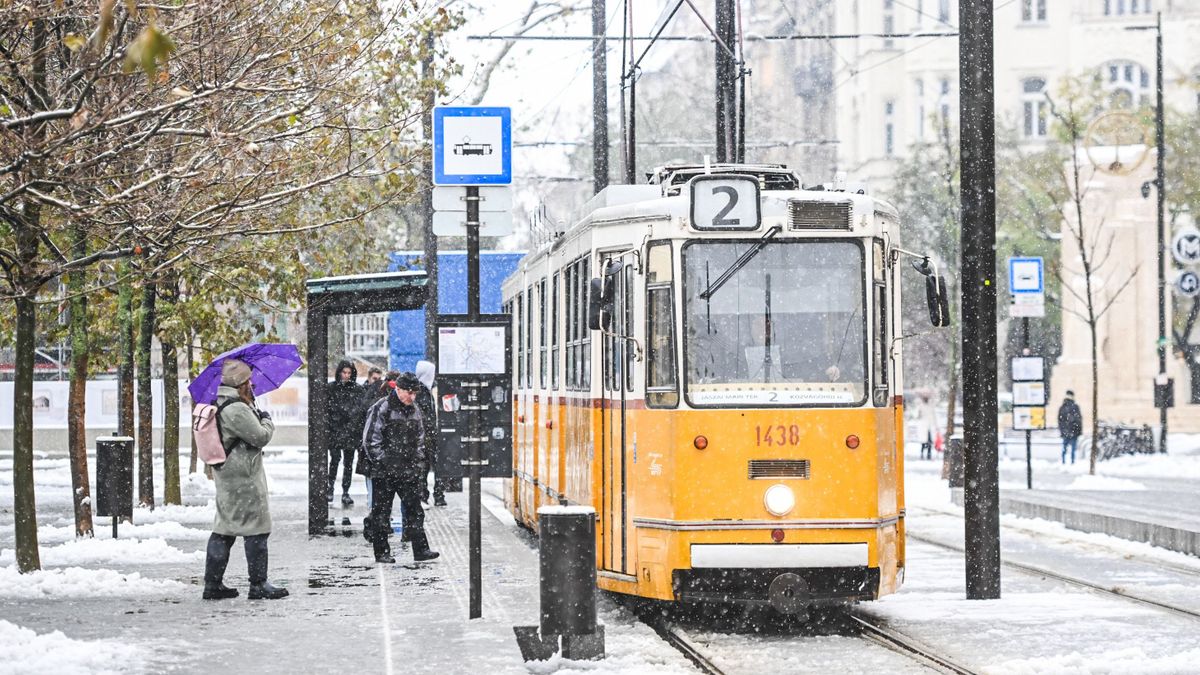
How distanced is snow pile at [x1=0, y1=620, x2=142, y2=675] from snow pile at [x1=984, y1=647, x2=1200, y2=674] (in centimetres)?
466

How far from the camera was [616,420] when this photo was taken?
12.2 m

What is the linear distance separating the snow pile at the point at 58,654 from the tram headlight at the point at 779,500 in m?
3.87

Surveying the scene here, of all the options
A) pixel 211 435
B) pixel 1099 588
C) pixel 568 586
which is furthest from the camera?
pixel 1099 588

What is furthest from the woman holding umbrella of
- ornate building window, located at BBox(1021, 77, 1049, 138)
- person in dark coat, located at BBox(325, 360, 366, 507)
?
ornate building window, located at BBox(1021, 77, 1049, 138)

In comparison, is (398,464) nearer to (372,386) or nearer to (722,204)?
(722,204)

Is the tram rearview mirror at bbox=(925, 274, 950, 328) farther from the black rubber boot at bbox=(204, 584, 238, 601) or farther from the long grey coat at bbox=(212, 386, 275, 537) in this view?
the black rubber boot at bbox=(204, 584, 238, 601)

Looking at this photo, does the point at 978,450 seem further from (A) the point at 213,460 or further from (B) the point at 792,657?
(A) the point at 213,460

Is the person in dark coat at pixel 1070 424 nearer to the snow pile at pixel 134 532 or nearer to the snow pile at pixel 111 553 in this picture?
the snow pile at pixel 134 532

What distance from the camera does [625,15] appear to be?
1817 centimetres

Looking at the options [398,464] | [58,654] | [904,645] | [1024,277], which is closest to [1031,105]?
[1024,277]

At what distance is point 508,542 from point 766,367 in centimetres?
711

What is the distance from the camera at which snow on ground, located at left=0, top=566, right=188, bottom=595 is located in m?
13.4

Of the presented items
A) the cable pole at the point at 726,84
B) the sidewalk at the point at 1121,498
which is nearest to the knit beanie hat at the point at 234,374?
the cable pole at the point at 726,84

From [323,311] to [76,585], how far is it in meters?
→ 5.72
